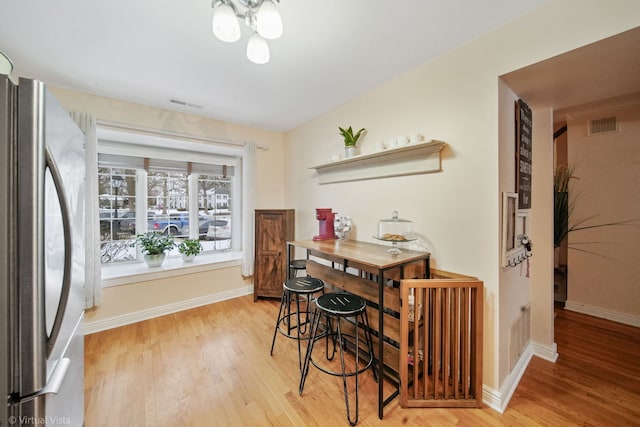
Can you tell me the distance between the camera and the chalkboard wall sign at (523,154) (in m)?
1.74

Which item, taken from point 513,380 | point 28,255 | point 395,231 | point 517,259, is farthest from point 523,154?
point 28,255

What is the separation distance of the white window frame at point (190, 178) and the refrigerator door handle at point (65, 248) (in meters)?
2.19

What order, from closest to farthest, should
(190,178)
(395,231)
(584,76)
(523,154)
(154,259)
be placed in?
(584,76), (523,154), (395,231), (154,259), (190,178)

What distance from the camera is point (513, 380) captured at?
1.71 meters

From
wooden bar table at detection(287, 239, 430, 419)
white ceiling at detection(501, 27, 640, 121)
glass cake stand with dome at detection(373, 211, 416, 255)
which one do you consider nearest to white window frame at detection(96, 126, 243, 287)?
wooden bar table at detection(287, 239, 430, 419)

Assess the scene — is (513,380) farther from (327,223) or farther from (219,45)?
(219,45)

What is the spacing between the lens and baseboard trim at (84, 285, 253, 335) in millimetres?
2510

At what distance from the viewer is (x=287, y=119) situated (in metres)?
3.19

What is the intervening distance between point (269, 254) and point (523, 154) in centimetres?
291

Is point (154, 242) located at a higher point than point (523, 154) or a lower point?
lower

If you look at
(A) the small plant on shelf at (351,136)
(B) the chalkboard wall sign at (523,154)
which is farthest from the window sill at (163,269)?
(B) the chalkboard wall sign at (523,154)

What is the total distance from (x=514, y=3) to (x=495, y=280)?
1659 millimetres

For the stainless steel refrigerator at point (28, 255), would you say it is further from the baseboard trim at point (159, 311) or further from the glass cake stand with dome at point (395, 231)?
the baseboard trim at point (159, 311)

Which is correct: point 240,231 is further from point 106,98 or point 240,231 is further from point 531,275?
point 531,275
